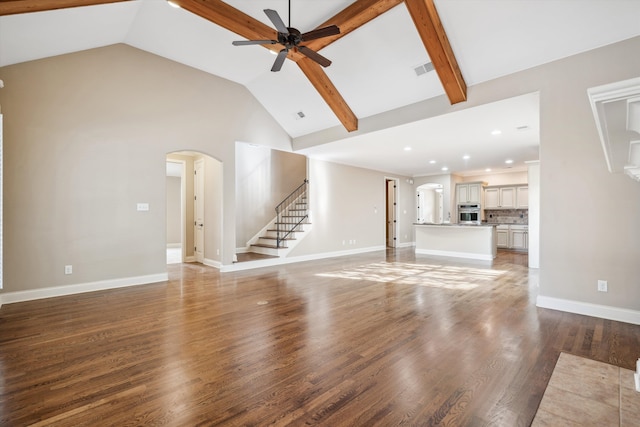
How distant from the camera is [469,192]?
10523 mm

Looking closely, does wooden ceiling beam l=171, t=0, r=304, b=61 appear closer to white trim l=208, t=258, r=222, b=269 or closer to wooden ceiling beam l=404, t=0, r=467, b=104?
A: wooden ceiling beam l=404, t=0, r=467, b=104

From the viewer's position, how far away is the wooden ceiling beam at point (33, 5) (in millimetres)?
2891

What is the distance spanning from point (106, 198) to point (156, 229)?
908 mm

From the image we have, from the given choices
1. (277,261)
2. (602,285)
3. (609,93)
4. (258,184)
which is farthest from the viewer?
(258,184)

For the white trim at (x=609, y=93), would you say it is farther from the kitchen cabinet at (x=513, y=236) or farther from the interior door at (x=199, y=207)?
the kitchen cabinet at (x=513, y=236)

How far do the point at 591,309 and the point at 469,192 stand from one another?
767cm

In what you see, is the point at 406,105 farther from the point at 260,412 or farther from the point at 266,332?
the point at 260,412

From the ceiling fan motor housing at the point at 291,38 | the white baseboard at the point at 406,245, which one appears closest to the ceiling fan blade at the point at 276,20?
the ceiling fan motor housing at the point at 291,38

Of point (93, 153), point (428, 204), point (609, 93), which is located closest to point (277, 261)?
point (93, 153)

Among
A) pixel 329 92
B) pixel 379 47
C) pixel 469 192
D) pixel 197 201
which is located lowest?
pixel 197 201

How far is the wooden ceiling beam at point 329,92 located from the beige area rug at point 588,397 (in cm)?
498

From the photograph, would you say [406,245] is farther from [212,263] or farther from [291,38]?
[291,38]

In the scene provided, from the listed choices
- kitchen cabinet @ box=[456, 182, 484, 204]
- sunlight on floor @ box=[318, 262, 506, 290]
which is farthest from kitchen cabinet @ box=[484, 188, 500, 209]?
sunlight on floor @ box=[318, 262, 506, 290]

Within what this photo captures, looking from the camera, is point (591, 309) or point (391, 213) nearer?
point (591, 309)
